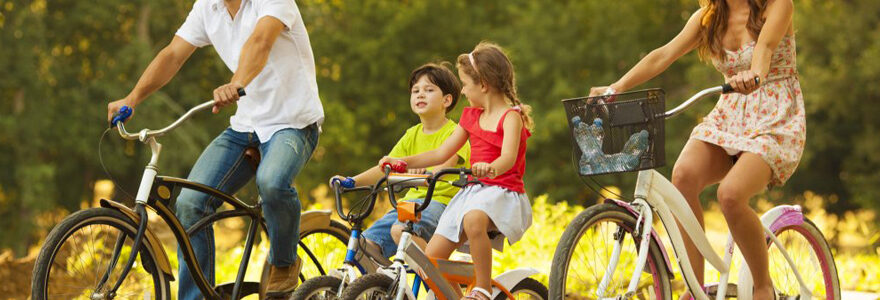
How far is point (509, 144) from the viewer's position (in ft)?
14.6

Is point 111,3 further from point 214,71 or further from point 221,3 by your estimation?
point 221,3

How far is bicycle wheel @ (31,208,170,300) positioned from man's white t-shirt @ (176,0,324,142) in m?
0.67

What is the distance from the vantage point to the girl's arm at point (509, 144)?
4.32m

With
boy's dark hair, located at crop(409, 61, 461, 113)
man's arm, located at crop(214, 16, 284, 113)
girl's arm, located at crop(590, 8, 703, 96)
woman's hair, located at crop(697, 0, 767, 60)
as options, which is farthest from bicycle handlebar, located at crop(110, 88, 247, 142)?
woman's hair, located at crop(697, 0, 767, 60)

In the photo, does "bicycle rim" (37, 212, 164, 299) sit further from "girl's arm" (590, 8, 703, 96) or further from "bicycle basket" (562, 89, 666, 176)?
"girl's arm" (590, 8, 703, 96)

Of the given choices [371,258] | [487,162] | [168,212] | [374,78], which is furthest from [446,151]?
[374,78]

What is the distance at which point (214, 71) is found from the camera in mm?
27203

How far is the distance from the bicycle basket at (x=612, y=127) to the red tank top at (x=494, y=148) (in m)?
0.47

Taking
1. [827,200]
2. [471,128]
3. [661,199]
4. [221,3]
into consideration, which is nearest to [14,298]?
[221,3]

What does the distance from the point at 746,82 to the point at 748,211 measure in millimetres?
619

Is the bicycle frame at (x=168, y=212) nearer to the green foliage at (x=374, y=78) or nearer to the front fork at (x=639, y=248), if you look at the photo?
the front fork at (x=639, y=248)

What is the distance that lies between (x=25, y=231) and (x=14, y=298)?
54.8 ft

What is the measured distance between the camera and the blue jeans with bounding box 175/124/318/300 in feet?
14.7

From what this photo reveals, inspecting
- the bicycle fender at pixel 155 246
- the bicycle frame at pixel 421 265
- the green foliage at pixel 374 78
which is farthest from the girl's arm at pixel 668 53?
the green foliage at pixel 374 78
